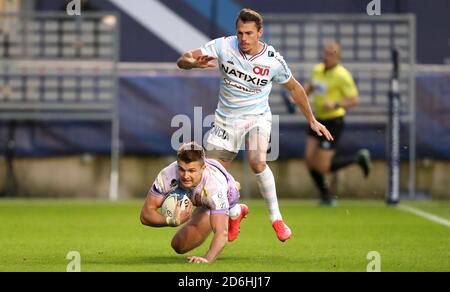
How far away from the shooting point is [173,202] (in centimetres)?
1063

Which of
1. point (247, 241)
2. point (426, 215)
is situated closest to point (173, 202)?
point (247, 241)

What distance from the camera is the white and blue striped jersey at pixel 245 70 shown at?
11930 mm

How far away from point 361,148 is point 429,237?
6.56 meters

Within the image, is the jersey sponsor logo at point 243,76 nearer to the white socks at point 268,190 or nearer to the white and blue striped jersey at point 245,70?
the white and blue striped jersey at point 245,70

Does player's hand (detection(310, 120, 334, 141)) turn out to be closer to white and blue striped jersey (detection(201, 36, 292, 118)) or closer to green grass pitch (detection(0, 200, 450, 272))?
white and blue striped jersey (detection(201, 36, 292, 118))

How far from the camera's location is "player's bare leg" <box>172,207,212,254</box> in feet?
35.7

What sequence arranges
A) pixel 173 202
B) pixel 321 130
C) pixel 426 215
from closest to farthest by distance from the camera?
pixel 173 202 → pixel 321 130 → pixel 426 215

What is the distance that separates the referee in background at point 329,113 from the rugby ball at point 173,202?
803 centimetres

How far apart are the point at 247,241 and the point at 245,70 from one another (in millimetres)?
1844

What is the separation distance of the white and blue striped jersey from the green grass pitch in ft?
4.48

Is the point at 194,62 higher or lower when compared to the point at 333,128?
higher

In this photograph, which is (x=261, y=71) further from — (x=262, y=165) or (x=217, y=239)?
(x=217, y=239)

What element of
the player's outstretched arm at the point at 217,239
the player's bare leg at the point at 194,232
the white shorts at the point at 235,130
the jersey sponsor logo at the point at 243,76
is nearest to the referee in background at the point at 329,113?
the white shorts at the point at 235,130

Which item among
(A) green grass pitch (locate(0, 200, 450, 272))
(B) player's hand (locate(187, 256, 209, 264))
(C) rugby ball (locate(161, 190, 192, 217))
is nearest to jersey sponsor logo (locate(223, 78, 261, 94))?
(A) green grass pitch (locate(0, 200, 450, 272))
